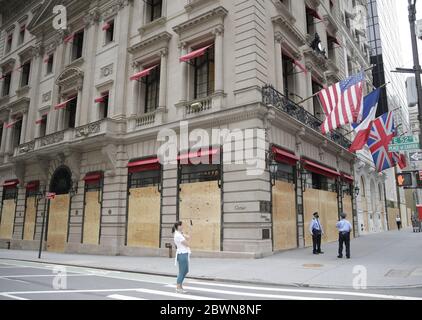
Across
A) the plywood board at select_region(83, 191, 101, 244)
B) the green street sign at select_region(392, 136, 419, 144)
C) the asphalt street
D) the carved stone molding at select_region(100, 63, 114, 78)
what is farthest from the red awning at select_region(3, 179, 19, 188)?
the green street sign at select_region(392, 136, 419, 144)

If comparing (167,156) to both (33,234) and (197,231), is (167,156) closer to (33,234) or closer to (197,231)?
(197,231)

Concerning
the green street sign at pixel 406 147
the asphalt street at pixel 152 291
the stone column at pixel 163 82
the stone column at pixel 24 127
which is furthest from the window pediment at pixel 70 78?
the green street sign at pixel 406 147

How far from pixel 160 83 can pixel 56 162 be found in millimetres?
10514

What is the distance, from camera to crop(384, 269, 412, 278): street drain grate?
10.4 meters

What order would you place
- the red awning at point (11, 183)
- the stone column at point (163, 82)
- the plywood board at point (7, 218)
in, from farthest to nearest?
the red awning at point (11, 183) → the plywood board at point (7, 218) → the stone column at point (163, 82)

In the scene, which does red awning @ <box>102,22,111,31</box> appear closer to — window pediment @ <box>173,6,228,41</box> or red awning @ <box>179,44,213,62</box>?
window pediment @ <box>173,6,228,41</box>

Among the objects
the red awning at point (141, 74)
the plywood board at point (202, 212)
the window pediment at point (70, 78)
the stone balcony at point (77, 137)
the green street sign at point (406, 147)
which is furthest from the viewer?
the window pediment at point (70, 78)

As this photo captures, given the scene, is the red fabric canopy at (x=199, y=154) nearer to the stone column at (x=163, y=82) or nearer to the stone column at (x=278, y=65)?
the stone column at (x=163, y=82)

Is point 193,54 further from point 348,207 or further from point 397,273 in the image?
point 348,207

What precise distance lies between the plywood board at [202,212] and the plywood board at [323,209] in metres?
6.16

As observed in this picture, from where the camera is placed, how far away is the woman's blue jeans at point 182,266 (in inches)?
348

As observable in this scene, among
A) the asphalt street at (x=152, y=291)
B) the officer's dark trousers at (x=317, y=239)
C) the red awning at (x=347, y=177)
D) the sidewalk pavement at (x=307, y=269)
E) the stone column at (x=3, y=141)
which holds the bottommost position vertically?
the asphalt street at (x=152, y=291)

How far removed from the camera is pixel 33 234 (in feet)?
87.8

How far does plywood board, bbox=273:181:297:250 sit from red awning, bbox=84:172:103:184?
11097 mm
